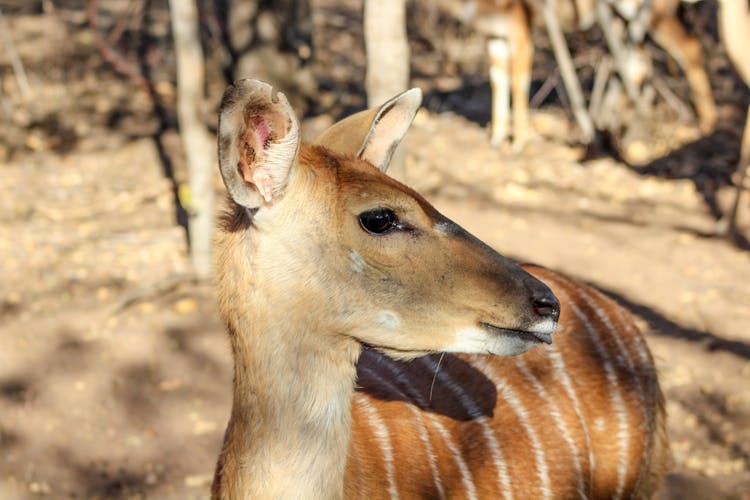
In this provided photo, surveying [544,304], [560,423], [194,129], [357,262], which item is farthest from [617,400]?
[194,129]

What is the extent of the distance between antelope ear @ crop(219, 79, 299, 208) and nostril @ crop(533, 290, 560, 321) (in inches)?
26.9

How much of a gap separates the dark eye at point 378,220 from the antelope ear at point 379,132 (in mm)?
394

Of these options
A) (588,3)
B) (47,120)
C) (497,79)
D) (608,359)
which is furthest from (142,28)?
Result: (608,359)

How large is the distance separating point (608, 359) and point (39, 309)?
13.6ft

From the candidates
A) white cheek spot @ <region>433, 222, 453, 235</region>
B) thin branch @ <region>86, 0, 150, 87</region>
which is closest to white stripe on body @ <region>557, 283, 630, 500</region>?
white cheek spot @ <region>433, 222, 453, 235</region>

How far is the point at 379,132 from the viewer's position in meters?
2.72

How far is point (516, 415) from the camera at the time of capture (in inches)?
115

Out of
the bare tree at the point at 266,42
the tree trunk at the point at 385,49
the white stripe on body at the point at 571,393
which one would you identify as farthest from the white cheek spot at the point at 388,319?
the bare tree at the point at 266,42

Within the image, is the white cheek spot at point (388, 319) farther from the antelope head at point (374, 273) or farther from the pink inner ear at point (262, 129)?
the pink inner ear at point (262, 129)

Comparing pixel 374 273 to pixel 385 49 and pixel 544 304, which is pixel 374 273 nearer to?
pixel 544 304

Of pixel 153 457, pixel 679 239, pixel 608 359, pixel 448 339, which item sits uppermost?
pixel 448 339

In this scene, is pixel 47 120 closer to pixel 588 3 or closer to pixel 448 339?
pixel 588 3

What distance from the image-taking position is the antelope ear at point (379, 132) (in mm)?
2672

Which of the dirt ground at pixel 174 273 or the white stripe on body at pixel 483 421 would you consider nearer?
the white stripe on body at pixel 483 421
